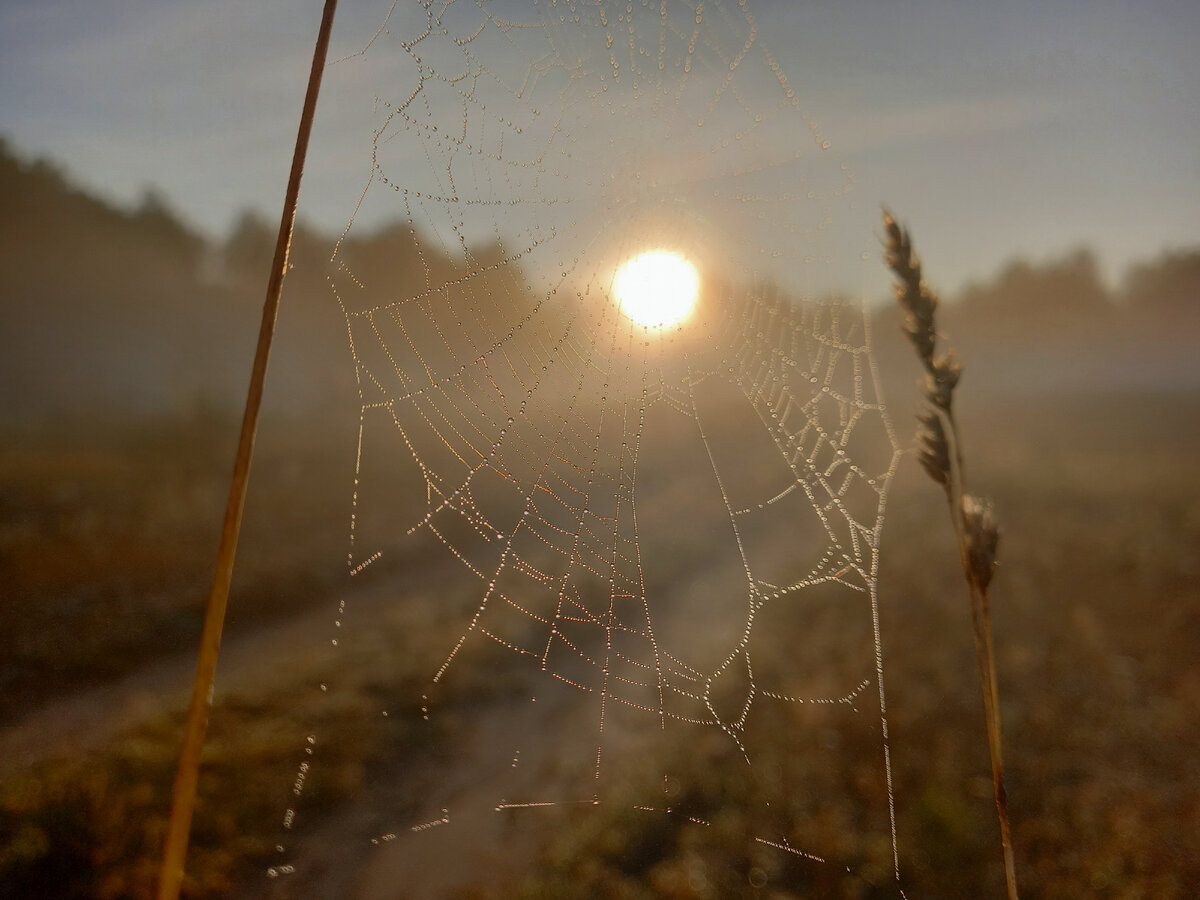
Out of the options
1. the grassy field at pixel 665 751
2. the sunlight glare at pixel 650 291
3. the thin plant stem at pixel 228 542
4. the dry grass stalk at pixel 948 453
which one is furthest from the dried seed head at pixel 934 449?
the grassy field at pixel 665 751

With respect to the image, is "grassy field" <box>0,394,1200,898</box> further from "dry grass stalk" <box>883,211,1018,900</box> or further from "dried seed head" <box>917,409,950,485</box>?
"dried seed head" <box>917,409,950,485</box>

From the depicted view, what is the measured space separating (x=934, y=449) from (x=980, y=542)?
0.18 meters

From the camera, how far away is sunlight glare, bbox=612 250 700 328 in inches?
184

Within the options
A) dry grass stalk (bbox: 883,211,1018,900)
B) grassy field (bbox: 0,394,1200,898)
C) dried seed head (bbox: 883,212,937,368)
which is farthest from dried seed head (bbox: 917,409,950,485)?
grassy field (bbox: 0,394,1200,898)

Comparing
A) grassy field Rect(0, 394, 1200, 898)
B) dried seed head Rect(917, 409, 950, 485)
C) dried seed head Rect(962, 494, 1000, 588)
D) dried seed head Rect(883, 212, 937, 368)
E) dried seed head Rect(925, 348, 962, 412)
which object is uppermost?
dried seed head Rect(883, 212, 937, 368)

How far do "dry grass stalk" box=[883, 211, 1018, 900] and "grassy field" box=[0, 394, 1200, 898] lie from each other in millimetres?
4302

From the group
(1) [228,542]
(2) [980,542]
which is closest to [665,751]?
(2) [980,542]

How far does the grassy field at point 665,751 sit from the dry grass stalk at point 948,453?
4.30 meters

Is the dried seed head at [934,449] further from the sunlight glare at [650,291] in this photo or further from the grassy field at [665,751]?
the grassy field at [665,751]

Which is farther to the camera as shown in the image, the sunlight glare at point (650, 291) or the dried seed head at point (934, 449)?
the sunlight glare at point (650, 291)

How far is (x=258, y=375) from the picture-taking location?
0.88m

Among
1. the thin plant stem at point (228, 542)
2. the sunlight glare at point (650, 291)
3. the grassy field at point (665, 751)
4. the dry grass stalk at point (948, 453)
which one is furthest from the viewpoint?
the sunlight glare at point (650, 291)

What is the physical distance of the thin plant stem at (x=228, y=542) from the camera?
0.83 metres

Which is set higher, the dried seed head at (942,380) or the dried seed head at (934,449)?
the dried seed head at (942,380)
